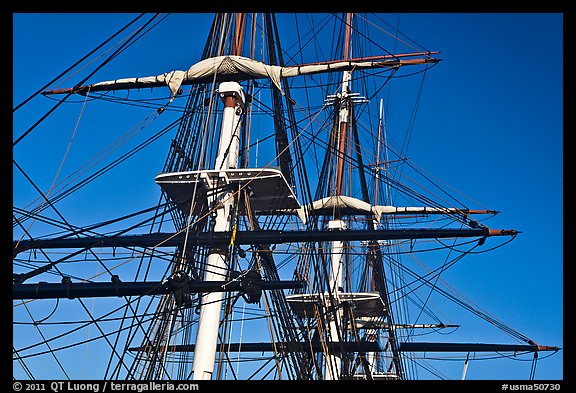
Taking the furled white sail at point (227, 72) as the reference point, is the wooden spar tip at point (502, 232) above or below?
below

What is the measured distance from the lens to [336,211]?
2750 cm

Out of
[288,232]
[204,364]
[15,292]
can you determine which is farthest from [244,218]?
[15,292]

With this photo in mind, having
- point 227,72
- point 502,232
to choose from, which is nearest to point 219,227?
point 227,72

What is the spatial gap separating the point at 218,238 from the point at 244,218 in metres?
1.84

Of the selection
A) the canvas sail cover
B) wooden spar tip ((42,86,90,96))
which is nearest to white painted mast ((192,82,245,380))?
the canvas sail cover

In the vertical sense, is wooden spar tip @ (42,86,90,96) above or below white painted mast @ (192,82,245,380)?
above

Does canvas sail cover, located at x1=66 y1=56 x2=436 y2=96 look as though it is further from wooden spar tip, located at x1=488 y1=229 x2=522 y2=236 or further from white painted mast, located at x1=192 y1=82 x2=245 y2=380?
wooden spar tip, located at x1=488 y1=229 x2=522 y2=236

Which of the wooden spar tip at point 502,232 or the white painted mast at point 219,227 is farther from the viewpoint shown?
the wooden spar tip at point 502,232

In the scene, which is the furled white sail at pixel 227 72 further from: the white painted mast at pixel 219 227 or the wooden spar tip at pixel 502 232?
the wooden spar tip at pixel 502 232

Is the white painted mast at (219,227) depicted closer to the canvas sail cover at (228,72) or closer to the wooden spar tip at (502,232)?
the canvas sail cover at (228,72)

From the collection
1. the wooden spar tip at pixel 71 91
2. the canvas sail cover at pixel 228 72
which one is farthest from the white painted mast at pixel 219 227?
the wooden spar tip at pixel 71 91

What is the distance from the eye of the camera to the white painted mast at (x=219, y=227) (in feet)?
42.4

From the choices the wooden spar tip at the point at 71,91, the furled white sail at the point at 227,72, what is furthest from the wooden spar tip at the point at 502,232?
the wooden spar tip at the point at 71,91

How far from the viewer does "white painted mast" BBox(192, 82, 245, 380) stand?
12.9m
